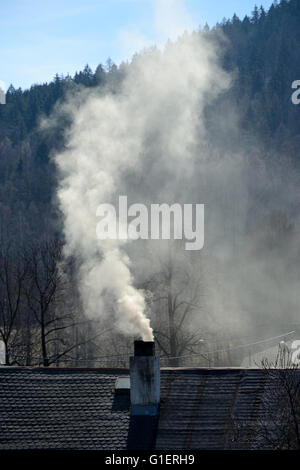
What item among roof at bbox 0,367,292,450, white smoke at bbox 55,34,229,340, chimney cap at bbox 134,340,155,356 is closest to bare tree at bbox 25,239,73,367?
white smoke at bbox 55,34,229,340

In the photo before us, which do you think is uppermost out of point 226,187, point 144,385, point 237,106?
point 237,106

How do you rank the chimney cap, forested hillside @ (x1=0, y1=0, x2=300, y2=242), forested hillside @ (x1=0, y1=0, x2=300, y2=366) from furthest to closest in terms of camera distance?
1. forested hillside @ (x1=0, y1=0, x2=300, y2=242)
2. forested hillside @ (x1=0, y1=0, x2=300, y2=366)
3. the chimney cap

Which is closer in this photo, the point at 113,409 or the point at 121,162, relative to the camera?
the point at 113,409

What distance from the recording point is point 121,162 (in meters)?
61.8

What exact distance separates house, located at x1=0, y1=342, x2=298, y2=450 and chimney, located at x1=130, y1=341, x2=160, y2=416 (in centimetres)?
2

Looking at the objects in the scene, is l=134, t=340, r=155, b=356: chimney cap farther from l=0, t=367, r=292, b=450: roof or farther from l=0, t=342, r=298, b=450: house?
l=0, t=367, r=292, b=450: roof

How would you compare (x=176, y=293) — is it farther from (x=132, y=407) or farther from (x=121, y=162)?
(x=121, y=162)

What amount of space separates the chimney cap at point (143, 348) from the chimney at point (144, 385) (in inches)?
6.3

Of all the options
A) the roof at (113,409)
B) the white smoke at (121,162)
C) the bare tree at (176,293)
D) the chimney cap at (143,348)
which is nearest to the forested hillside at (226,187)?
the bare tree at (176,293)

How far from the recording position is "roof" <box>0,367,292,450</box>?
43.7 ft

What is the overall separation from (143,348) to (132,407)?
4.02 feet

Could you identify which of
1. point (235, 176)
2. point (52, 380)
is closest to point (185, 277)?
point (52, 380)

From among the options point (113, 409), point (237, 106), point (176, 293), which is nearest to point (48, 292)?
point (176, 293)
